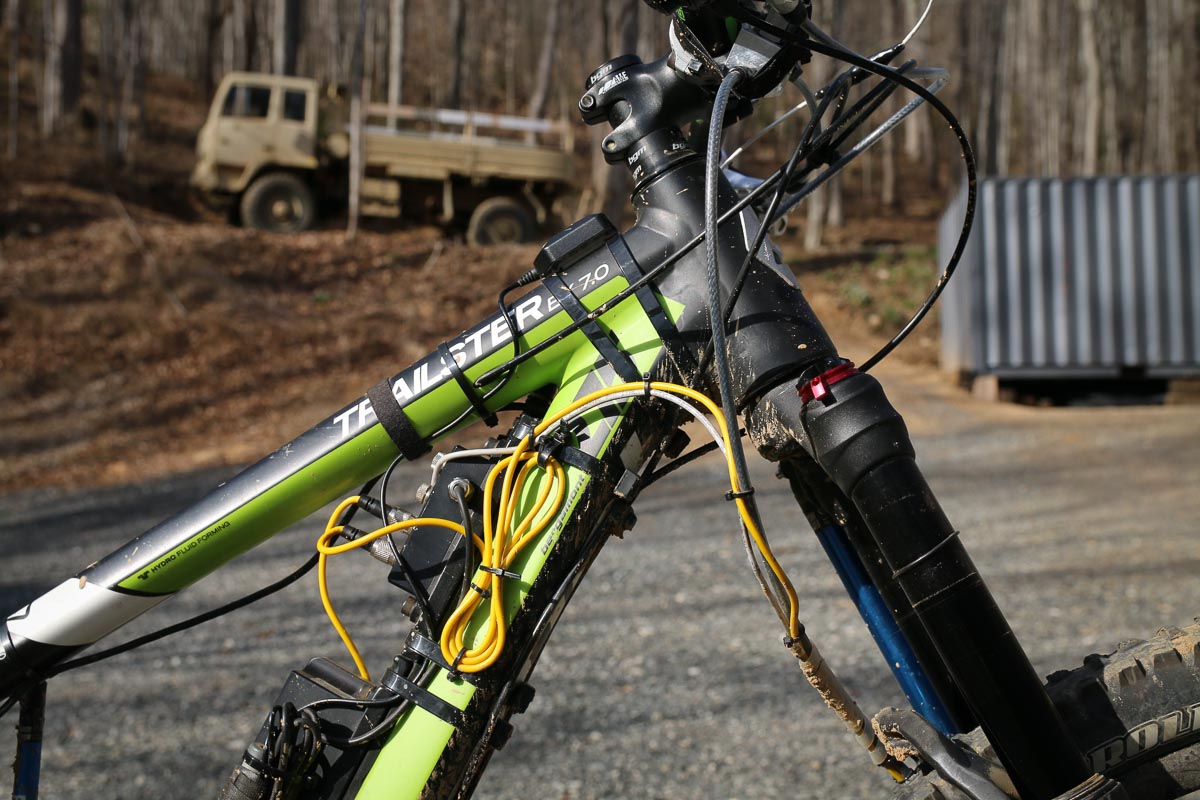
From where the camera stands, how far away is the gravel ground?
349cm

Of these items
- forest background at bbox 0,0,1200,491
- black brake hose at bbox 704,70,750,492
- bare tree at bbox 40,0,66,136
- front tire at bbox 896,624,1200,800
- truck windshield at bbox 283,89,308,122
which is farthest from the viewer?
bare tree at bbox 40,0,66,136

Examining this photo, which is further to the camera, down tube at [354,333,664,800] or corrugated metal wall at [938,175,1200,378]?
corrugated metal wall at [938,175,1200,378]

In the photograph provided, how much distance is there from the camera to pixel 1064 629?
4.72 metres

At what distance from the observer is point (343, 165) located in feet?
59.1

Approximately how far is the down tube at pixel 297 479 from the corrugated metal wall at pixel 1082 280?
11.4 m

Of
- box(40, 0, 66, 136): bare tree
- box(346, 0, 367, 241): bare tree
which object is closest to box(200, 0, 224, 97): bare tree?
box(40, 0, 66, 136): bare tree

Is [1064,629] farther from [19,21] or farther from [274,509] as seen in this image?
[19,21]

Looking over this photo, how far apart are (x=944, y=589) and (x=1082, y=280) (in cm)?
1239

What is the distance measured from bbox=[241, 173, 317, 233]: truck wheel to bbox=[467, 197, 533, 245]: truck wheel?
2834mm

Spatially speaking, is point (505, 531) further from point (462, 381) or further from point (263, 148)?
point (263, 148)

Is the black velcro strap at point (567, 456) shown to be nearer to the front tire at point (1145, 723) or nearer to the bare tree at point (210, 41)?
the front tire at point (1145, 723)

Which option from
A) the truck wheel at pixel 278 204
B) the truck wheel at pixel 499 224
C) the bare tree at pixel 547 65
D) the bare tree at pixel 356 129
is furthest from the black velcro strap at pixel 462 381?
the bare tree at pixel 547 65

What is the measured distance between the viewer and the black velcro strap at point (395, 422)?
1755mm

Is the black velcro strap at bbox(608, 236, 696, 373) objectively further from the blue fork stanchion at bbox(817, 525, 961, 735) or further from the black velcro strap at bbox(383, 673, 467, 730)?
the black velcro strap at bbox(383, 673, 467, 730)
